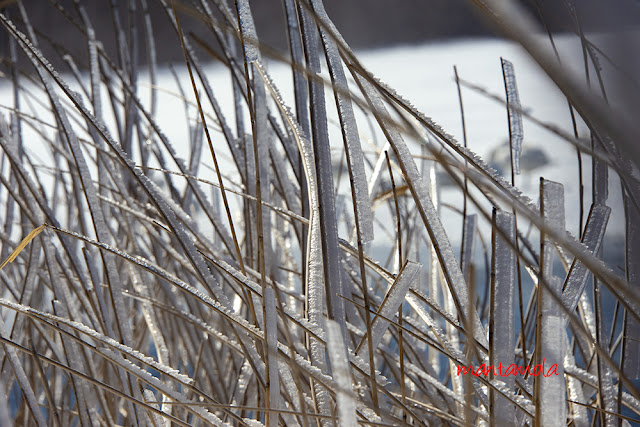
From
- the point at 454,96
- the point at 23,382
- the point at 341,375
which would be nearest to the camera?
the point at 341,375

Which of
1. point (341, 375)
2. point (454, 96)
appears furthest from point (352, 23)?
point (341, 375)

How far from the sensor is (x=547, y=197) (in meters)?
0.16

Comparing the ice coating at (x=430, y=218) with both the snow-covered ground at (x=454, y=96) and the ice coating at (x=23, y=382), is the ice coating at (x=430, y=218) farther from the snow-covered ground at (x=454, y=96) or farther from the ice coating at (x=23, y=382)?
the snow-covered ground at (x=454, y=96)

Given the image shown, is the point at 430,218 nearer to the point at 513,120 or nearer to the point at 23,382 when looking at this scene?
the point at 513,120

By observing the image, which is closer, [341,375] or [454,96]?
[341,375]

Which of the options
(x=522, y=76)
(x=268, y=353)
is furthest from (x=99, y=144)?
(x=522, y=76)

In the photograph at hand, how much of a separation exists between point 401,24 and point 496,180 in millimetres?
1076

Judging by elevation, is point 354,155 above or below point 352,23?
below

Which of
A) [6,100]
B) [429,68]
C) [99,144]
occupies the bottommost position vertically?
[99,144]

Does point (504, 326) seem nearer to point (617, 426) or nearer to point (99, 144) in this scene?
point (617, 426)

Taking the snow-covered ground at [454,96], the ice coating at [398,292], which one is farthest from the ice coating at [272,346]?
the snow-covered ground at [454,96]

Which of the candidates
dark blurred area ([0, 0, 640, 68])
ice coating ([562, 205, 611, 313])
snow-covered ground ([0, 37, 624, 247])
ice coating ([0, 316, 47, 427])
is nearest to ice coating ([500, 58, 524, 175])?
Result: ice coating ([562, 205, 611, 313])

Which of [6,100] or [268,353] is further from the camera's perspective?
[6,100]

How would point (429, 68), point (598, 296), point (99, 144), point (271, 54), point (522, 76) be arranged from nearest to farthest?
point (271, 54) < point (598, 296) < point (99, 144) < point (522, 76) < point (429, 68)
